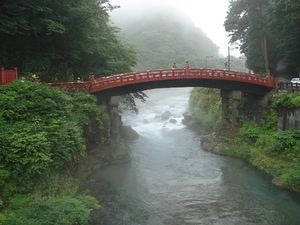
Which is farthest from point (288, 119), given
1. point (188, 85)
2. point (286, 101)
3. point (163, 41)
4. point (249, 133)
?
point (163, 41)

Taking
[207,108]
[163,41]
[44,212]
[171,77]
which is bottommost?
[44,212]

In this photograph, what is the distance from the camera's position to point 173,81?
41.1 metres

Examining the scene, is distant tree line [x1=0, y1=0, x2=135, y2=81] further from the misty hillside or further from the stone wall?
the misty hillside

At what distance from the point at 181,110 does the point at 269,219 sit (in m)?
52.5

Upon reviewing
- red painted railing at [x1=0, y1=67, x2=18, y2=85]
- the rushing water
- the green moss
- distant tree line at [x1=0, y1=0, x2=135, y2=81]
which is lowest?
the rushing water

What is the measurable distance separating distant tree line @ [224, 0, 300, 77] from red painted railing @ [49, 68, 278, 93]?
6275mm

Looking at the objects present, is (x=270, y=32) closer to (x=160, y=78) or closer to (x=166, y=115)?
(x=160, y=78)

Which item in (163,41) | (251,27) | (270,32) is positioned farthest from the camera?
(163,41)

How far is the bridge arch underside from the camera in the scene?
39.6 metres

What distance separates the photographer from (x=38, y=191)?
73.6 ft

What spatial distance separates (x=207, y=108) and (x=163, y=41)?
9248cm

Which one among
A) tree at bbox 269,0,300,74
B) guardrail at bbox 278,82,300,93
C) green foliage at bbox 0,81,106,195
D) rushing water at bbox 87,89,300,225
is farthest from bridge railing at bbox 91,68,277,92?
rushing water at bbox 87,89,300,225

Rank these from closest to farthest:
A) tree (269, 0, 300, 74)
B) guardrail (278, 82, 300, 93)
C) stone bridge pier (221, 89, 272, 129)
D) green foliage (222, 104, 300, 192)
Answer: green foliage (222, 104, 300, 192) → guardrail (278, 82, 300, 93) → tree (269, 0, 300, 74) → stone bridge pier (221, 89, 272, 129)

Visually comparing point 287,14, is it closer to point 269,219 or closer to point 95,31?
point 95,31
